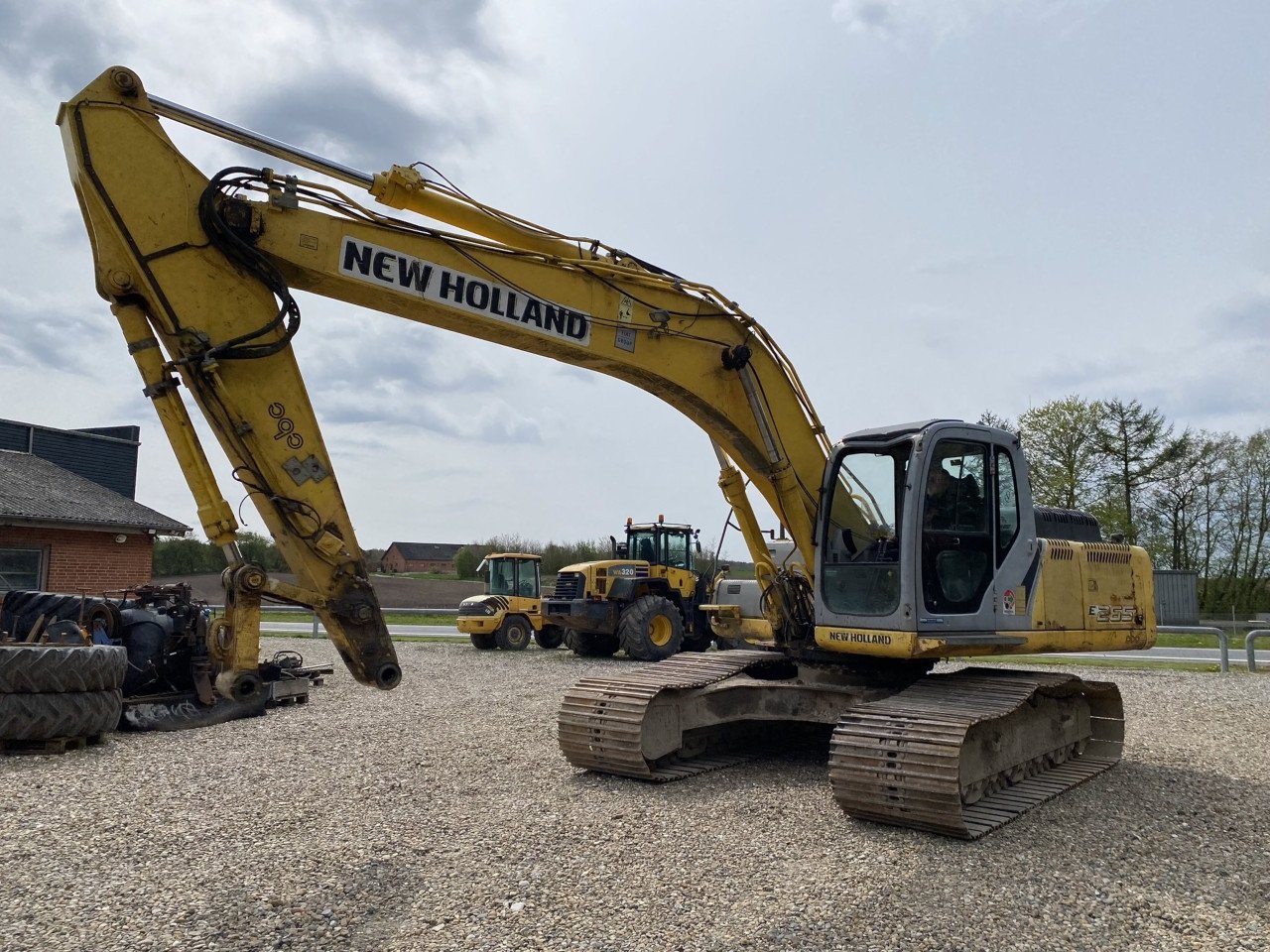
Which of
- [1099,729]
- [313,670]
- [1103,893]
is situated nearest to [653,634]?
[313,670]

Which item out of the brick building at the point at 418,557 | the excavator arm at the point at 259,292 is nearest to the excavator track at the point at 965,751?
the excavator arm at the point at 259,292

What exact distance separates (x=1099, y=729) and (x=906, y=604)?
3.08 m

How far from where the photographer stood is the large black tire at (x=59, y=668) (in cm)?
837

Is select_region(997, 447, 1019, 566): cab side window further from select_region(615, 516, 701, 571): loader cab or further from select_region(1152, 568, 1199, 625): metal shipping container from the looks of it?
select_region(1152, 568, 1199, 625): metal shipping container

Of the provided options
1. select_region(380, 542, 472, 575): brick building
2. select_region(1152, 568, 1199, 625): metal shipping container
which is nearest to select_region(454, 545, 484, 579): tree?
select_region(380, 542, 472, 575): brick building

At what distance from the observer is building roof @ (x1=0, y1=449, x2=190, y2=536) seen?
18.9 metres

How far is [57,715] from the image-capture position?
8477 mm

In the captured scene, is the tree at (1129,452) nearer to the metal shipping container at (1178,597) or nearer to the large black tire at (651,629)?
the metal shipping container at (1178,597)

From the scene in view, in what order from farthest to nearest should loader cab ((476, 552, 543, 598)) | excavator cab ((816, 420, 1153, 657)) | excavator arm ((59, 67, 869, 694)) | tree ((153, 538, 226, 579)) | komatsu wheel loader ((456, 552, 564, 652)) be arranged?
1. tree ((153, 538, 226, 579))
2. loader cab ((476, 552, 543, 598))
3. komatsu wheel loader ((456, 552, 564, 652))
4. excavator cab ((816, 420, 1153, 657))
5. excavator arm ((59, 67, 869, 694))

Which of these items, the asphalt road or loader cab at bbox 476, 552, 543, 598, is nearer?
the asphalt road

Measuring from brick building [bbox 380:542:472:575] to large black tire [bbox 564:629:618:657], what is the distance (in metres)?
61.3

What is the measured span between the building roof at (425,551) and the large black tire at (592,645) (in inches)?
2487

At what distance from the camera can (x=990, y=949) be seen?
169 inches

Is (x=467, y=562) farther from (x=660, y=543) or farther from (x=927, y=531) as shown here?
(x=927, y=531)
